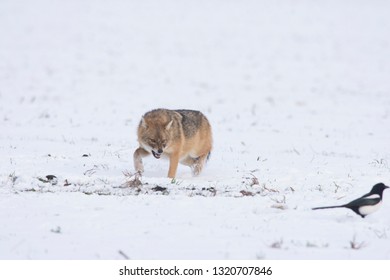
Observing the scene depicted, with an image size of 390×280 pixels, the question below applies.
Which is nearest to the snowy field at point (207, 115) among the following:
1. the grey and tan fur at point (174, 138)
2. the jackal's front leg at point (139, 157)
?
the jackal's front leg at point (139, 157)

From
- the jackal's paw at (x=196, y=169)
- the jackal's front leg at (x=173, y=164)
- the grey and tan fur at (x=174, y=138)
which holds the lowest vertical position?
the jackal's paw at (x=196, y=169)

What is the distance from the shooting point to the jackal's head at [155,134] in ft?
32.7

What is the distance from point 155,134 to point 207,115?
1058cm

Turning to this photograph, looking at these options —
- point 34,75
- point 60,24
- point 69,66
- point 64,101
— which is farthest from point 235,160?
point 60,24

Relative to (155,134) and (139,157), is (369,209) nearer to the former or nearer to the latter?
(155,134)

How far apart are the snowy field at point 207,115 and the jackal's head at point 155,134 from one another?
A: 2.50ft

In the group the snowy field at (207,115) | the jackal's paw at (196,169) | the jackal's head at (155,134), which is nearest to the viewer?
the snowy field at (207,115)

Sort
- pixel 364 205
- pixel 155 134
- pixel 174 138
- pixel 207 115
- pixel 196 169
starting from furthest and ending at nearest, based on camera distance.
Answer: pixel 207 115, pixel 196 169, pixel 174 138, pixel 155 134, pixel 364 205

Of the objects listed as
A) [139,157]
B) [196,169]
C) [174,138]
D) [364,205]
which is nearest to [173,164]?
[174,138]

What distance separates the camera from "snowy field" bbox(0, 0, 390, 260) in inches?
265

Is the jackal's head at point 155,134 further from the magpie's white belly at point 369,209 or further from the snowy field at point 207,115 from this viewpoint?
the magpie's white belly at point 369,209

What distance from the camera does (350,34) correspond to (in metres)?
→ 38.7

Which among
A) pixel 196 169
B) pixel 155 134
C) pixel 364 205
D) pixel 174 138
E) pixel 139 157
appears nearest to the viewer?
pixel 364 205

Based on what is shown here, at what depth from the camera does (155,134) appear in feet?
32.8
